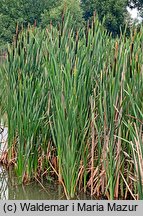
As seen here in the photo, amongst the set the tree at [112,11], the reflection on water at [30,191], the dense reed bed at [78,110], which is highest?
the tree at [112,11]

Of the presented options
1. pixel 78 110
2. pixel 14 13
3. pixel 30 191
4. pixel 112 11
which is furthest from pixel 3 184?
pixel 14 13

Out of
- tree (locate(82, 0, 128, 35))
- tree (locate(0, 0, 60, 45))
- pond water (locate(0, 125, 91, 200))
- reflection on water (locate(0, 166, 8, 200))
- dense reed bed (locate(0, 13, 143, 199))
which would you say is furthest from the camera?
tree (locate(0, 0, 60, 45))

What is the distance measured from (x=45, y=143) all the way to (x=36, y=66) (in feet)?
2.54

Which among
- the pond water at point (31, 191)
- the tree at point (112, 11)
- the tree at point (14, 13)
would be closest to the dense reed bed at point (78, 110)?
the pond water at point (31, 191)

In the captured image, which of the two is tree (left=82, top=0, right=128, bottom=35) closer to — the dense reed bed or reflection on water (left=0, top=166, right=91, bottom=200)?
the dense reed bed

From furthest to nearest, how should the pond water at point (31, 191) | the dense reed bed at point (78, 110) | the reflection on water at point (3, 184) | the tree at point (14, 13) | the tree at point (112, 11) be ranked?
the tree at point (14, 13) < the tree at point (112, 11) < the pond water at point (31, 191) < the reflection on water at point (3, 184) < the dense reed bed at point (78, 110)

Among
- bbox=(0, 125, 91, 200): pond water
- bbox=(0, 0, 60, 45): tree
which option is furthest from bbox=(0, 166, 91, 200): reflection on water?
bbox=(0, 0, 60, 45): tree

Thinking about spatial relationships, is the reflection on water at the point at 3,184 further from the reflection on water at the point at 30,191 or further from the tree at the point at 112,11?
the tree at the point at 112,11

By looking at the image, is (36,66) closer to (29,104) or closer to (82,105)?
(29,104)

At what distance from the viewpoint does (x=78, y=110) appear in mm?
4184

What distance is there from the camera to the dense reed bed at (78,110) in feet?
12.6

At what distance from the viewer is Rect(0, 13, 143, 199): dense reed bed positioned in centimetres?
385

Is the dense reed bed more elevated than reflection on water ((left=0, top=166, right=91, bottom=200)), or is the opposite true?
the dense reed bed

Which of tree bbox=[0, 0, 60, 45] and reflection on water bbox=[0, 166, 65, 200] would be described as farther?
tree bbox=[0, 0, 60, 45]
